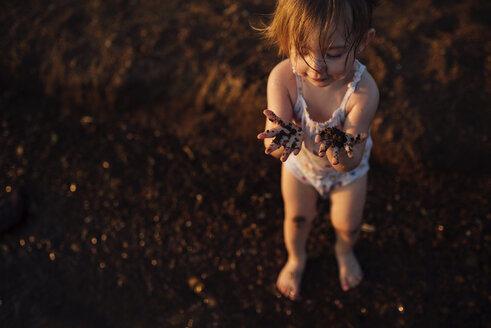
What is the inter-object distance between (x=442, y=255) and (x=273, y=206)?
38.8 inches

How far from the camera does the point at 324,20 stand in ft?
4.50

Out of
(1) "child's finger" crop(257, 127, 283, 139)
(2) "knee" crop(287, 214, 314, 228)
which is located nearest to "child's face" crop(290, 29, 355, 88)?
(1) "child's finger" crop(257, 127, 283, 139)

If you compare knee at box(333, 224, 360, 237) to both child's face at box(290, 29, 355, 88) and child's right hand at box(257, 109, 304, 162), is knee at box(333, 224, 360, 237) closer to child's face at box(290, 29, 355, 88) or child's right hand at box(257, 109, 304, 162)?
child's right hand at box(257, 109, 304, 162)

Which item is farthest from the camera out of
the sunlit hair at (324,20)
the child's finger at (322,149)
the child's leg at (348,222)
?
the child's leg at (348,222)

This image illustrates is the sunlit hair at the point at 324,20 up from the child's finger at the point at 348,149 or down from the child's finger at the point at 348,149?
up

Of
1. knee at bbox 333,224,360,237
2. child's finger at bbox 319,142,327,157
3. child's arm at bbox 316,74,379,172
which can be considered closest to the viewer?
child's finger at bbox 319,142,327,157

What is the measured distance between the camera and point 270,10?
10.9ft

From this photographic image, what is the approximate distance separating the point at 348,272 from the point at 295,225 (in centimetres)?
47

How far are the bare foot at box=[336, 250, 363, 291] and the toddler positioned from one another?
76 millimetres

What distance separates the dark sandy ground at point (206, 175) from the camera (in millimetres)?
2391

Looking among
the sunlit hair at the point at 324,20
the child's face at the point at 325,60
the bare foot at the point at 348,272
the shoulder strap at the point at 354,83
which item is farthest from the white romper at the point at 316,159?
the bare foot at the point at 348,272

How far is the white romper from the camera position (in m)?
1.71

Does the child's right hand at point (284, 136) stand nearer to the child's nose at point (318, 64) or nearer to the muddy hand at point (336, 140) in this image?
the muddy hand at point (336, 140)

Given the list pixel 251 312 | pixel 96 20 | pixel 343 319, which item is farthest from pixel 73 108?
pixel 343 319
